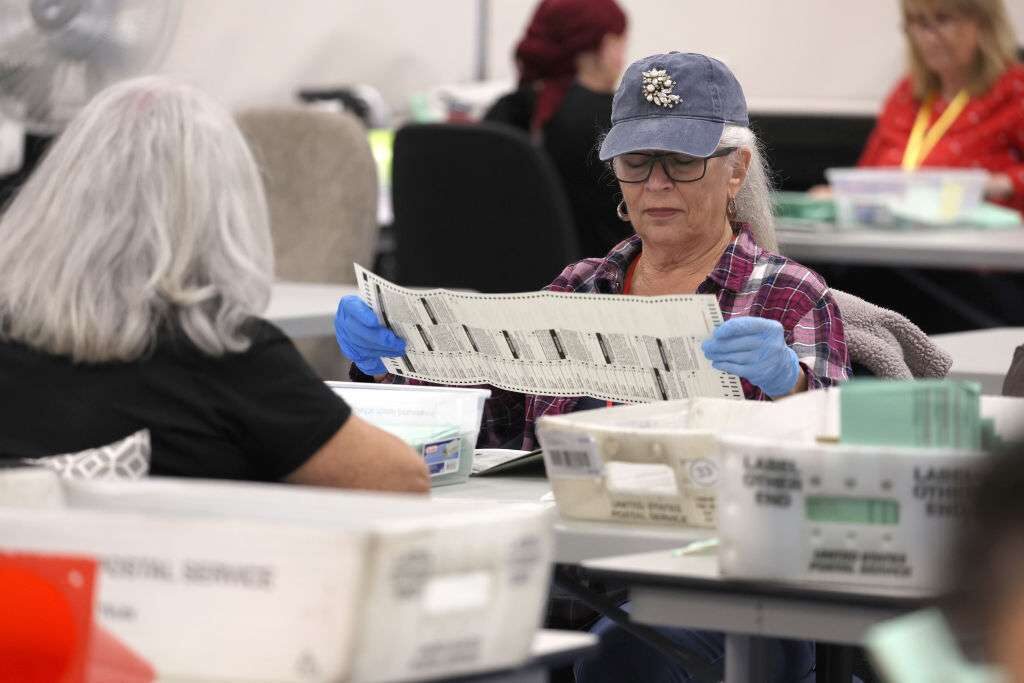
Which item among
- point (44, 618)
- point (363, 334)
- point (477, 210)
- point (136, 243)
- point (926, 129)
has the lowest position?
point (477, 210)

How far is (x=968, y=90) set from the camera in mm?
4734

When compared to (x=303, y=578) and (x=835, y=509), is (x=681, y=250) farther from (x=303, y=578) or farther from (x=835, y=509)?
(x=303, y=578)

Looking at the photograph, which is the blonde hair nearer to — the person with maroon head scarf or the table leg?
the person with maroon head scarf

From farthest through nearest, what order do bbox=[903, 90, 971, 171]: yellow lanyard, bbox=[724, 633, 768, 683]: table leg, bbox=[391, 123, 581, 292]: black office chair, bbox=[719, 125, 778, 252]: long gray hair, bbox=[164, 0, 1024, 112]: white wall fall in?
bbox=[164, 0, 1024, 112]: white wall
bbox=[903, 90, 971, 171]: yellow lanyard
bbox=[391, 123, 581, 292]: black office chair
bbox=[719, 125, 778, 252]: long gray hair
bbox=[724, 633, 768, 683]: table leg

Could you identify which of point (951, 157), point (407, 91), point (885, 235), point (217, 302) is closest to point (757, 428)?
point (217, 302)

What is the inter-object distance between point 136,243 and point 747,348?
0.70 m

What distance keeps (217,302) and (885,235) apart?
2.93 meters

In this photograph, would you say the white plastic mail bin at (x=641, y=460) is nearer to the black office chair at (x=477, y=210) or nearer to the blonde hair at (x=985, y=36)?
the black office chair at (x=477, y=210)

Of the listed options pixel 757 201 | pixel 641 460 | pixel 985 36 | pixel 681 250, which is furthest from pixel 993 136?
pixel 641 460

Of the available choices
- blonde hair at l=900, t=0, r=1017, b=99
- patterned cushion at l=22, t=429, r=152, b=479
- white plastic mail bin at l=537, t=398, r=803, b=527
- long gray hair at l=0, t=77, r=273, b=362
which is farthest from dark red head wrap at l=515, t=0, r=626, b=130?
patterned cushion at l=22, t=429, r=152, b=479

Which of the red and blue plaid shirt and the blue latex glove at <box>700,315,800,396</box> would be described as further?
the red and blue plaid shirt

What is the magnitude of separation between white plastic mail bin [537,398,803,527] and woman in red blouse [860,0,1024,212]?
3089 mm

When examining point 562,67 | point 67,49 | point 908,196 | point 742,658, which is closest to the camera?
point 742,658

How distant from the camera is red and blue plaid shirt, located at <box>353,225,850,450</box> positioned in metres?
2.15
